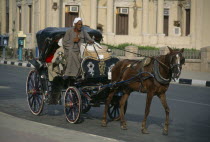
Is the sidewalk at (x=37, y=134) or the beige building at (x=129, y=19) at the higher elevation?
the beige building at (x=129, y=19)

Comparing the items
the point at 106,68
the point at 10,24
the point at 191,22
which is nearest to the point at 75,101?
the point at 106,68

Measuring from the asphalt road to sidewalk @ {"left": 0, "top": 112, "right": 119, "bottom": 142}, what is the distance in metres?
0.26

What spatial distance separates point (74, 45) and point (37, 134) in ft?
10.6

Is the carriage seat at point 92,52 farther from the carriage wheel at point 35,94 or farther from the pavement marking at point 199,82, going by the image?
the pavement marking at point 199,82

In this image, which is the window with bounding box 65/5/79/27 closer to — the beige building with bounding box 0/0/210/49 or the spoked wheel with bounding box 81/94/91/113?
the beige building with bounding box 0/0/210/49

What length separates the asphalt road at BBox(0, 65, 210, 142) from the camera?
33.4ft

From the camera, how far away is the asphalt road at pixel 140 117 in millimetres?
10187

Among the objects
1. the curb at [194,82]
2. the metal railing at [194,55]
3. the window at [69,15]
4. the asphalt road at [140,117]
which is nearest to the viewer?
the asphalt road at [140,117]

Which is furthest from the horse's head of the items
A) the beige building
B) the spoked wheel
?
the beige building

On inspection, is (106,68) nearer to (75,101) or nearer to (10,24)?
(75,101)

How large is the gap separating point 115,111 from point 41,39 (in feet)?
8.79

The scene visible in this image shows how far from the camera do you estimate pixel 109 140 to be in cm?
849

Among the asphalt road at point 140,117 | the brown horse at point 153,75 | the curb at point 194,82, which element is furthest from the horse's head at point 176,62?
the curb at point 194,82

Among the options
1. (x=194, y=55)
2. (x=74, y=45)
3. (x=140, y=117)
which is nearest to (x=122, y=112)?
(x=140, y=117)
